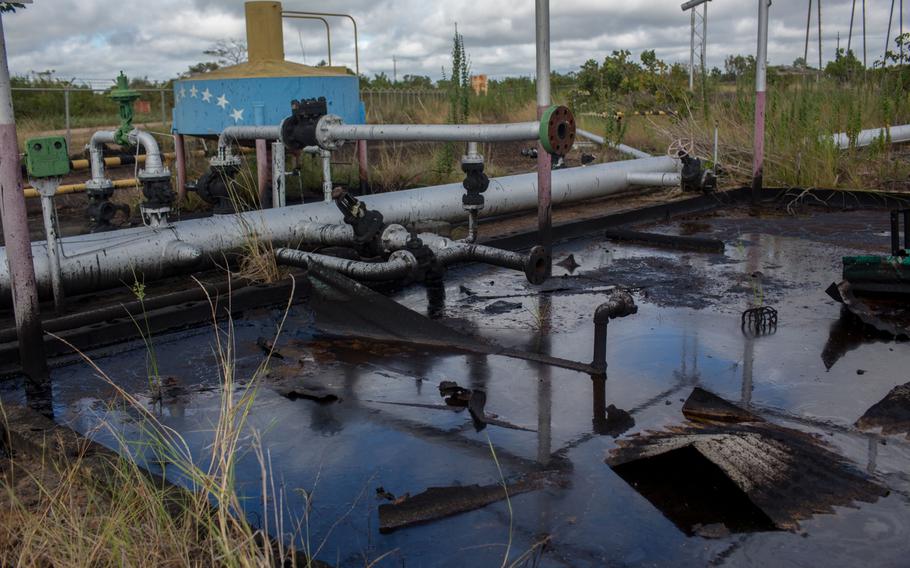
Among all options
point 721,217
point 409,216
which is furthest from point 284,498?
point 721,217

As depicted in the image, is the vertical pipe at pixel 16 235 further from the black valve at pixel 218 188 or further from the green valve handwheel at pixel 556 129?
the black valve at pixel 218 188

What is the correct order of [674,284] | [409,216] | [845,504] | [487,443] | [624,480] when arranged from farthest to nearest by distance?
1. [409,216]
2. [674,284]
3. [487,443]
4. [624,480]
5. [845,504]

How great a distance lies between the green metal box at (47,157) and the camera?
445cm

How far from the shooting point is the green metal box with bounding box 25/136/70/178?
4445 millimetres

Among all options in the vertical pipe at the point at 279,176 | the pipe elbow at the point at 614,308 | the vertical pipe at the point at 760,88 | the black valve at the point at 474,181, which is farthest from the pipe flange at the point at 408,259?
A: the vertical pipe at the point at 760,88

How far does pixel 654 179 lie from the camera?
1011 centimetres

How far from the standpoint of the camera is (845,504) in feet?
9.98

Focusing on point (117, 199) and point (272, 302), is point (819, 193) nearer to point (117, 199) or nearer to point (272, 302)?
point (272, 302)

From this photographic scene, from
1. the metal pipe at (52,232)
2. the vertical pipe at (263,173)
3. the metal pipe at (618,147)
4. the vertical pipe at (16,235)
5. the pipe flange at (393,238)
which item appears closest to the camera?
the vertical pipe at (16,235)

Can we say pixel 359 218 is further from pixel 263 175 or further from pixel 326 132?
pixel 263 175

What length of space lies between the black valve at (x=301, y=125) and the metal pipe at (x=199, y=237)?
1.79 ft

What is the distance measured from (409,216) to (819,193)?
5.38m

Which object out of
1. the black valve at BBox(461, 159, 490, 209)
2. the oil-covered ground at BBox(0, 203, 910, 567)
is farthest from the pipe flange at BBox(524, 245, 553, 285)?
the black valve at BBox(461, 159, 490, 209)

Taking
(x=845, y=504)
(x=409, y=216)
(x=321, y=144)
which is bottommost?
(x=845, y=504)
